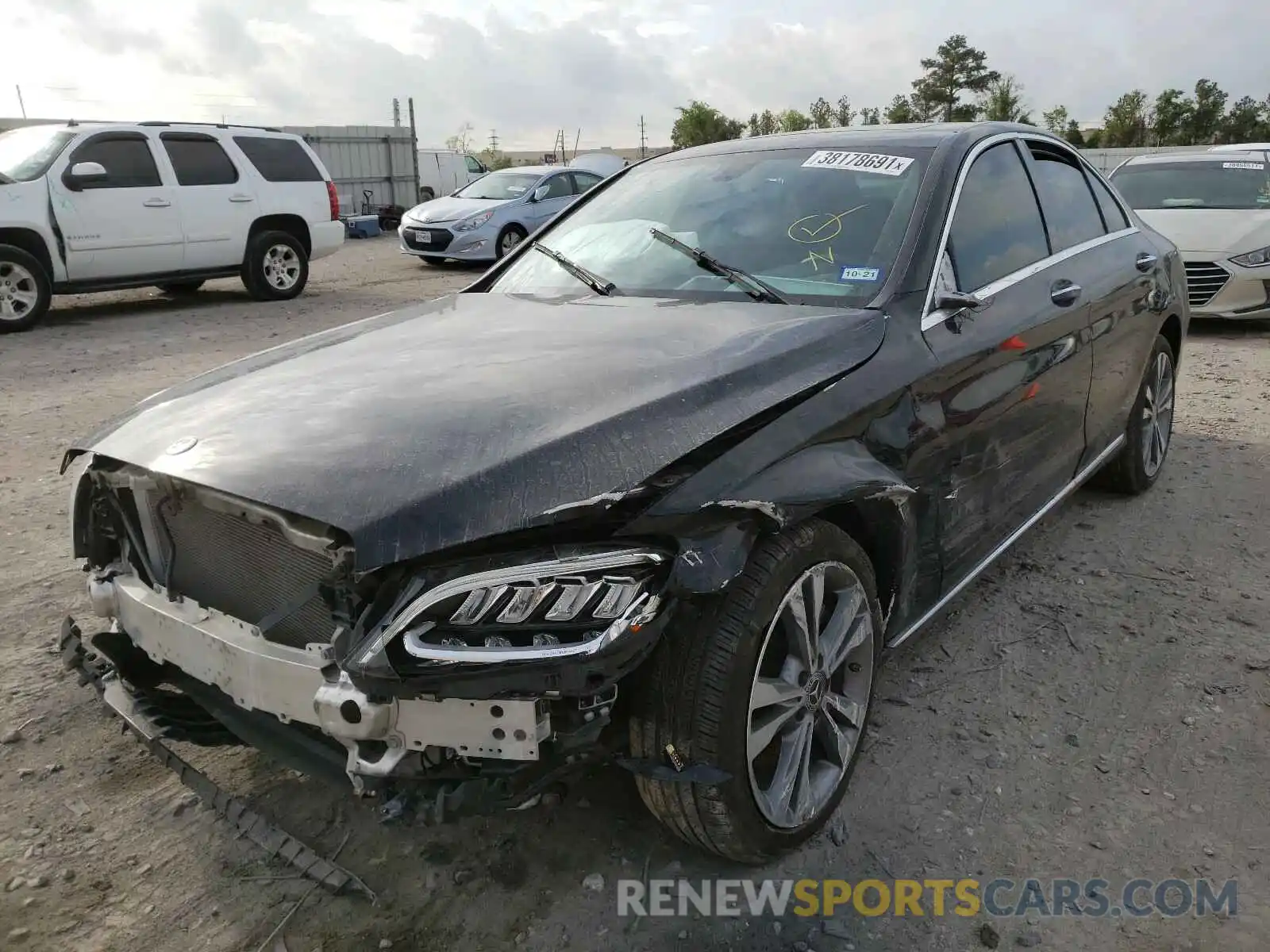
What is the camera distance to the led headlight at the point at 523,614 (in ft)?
5.71

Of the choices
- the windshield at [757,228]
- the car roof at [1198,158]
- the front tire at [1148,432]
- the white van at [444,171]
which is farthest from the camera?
the white van at [444,171]

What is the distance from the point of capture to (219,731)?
2293 mm

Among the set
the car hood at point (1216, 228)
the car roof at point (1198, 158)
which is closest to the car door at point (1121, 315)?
the car hood at point (1216, 228)

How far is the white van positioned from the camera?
2831 cm

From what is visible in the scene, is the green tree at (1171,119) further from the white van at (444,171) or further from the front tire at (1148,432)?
the front tire at (1148,432)

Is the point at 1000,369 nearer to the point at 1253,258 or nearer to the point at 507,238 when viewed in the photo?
the point at 1253,258

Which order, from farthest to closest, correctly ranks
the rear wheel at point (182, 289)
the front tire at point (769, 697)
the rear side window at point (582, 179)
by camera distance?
1. the rear side window at point (582, 179)
2. the rear wheel at point (182, 289)
3. the front tire at point (769, 697)

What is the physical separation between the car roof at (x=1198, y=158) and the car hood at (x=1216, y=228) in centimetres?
97

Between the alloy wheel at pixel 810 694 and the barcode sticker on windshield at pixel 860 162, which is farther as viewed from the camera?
the barcode sticker on windshield at pixel 860 162

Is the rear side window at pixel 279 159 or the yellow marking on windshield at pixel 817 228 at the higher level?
the rear side window at pixel 279 159

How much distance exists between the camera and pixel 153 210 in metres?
10.0

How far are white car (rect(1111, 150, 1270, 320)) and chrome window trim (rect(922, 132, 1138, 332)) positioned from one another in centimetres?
480

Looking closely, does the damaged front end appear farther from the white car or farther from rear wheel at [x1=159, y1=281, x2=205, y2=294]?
rear wheel at [x1=159, y1=281, x2=205, y2=294]

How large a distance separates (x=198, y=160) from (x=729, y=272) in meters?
9.58
